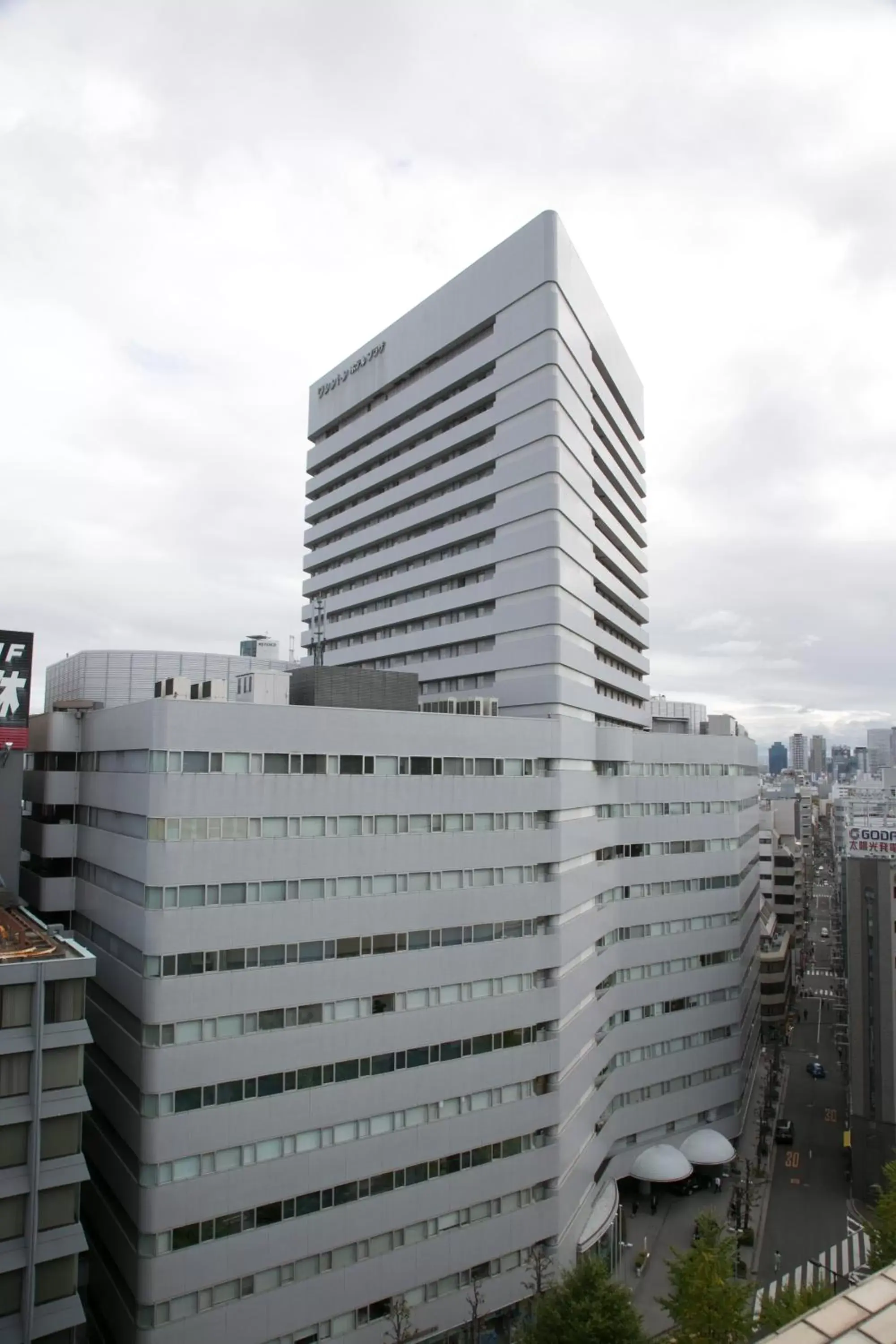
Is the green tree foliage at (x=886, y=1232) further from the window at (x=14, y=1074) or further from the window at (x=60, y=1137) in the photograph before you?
the window at (x=14, y=1074)

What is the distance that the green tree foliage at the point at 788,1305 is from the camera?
3266cm

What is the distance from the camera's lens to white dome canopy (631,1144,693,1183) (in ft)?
185

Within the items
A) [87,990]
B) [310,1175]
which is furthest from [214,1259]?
[87,990]

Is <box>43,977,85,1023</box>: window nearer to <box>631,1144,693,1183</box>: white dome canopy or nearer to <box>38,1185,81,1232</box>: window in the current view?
<box>38,1185,81,1232</box>: window

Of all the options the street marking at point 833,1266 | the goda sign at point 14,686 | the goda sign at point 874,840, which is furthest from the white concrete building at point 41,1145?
the goda sign at point 874,840

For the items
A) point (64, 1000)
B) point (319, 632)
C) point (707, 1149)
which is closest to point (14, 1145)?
point (64, 1000)

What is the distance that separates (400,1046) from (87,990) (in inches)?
659

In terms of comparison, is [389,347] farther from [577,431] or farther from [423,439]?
[577,431]

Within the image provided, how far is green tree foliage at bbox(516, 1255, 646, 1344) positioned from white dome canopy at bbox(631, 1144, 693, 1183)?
2058cm

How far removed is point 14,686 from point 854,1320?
42.0m

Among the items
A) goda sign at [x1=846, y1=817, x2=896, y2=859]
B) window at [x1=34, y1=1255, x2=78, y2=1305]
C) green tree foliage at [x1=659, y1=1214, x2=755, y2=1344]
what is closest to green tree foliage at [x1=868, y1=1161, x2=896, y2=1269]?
green tree foliage at [x1=659, y1=1214, x2=755, y2=1344]

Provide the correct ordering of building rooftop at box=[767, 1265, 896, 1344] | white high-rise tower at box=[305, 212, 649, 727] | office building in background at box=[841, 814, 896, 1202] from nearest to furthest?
1. building rooftop at box=[767, 1265, 896, 1344]
2. white high-rise tower at box=[305, 212, 649, 727]
3. office building in background at box=[841, 814, 896, 1202]

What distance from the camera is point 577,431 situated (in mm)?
58562

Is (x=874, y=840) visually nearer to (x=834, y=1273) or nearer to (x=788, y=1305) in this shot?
(x=834, y=1273)
